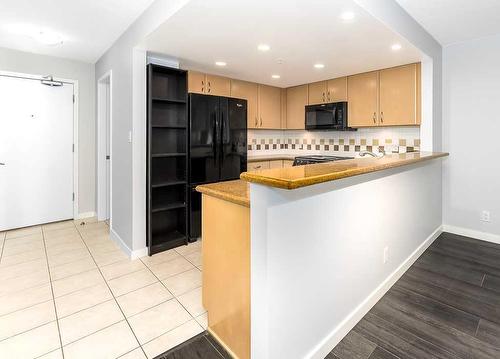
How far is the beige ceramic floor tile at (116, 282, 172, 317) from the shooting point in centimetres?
201

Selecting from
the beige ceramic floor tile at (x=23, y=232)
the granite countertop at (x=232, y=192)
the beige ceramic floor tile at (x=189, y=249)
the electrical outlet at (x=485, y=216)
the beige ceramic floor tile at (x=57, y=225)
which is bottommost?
the beige ceramic floor tile at (x=189, y=249)

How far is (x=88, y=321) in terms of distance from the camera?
187 cm

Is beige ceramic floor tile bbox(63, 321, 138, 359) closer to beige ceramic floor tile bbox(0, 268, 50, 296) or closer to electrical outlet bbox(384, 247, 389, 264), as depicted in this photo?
beige ceramic floor tile bbox(0, 268, 50, 296)

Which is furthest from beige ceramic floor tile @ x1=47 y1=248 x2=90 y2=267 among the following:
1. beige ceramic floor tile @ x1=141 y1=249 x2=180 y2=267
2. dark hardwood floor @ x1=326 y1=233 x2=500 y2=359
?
dark hardwood floor @ x1=326 y1=233 x2=500 y2=359

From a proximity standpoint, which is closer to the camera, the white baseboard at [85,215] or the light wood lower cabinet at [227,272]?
the light wood lower cabinet at [227,272]

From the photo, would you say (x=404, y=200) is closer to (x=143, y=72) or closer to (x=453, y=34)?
(x=453, y=34)

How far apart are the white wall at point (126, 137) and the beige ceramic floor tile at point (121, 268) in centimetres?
12

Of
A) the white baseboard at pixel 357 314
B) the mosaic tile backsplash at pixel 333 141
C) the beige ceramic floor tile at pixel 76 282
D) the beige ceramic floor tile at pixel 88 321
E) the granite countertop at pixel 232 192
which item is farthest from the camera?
the mosaic tile backsplash at pixel 333 141

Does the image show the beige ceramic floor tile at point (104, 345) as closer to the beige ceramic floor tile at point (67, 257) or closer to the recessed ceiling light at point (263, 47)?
the beige ceramic floor tile at point (67, 257)

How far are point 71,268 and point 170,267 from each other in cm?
93

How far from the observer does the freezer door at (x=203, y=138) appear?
3.26 m

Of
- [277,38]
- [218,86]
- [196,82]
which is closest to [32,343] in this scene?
[277,38]

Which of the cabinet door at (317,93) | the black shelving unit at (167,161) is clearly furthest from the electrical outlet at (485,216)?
the black shelving unit at (167,161)

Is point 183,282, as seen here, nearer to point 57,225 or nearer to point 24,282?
point 24,282
